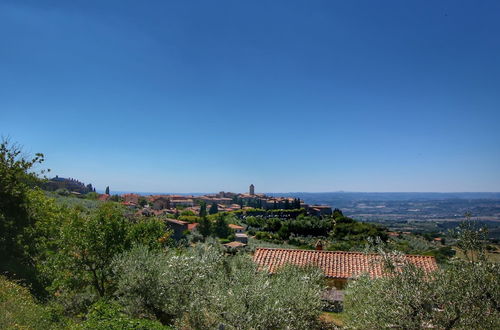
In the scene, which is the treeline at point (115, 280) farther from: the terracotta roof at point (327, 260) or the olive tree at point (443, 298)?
the terracotta roof at point (327, 260)

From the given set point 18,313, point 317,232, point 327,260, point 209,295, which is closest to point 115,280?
point 18,313

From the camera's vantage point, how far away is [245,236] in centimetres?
5791

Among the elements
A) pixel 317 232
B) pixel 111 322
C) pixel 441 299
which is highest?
pixel 441 299

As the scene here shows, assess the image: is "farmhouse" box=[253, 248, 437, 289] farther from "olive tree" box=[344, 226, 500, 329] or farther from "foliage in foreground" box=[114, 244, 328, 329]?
"olive tree" box=[344, 226, 500, 329]

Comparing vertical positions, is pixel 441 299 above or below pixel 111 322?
above

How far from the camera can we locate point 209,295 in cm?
955

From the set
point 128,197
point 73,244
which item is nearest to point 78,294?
point 73,244

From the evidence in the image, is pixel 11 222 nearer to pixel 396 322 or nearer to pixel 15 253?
pixel 15 253

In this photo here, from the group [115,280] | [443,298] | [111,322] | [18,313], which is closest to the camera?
[443,298]

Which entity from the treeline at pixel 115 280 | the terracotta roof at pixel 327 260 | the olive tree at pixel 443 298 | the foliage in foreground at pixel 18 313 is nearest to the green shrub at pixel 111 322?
the treeline at pixel 115 280

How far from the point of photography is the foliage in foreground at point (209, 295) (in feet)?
28.3

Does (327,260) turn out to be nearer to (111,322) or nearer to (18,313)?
(111,322)

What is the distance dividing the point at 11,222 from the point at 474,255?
56.5 ft

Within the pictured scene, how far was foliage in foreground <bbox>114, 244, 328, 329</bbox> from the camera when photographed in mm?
8617
